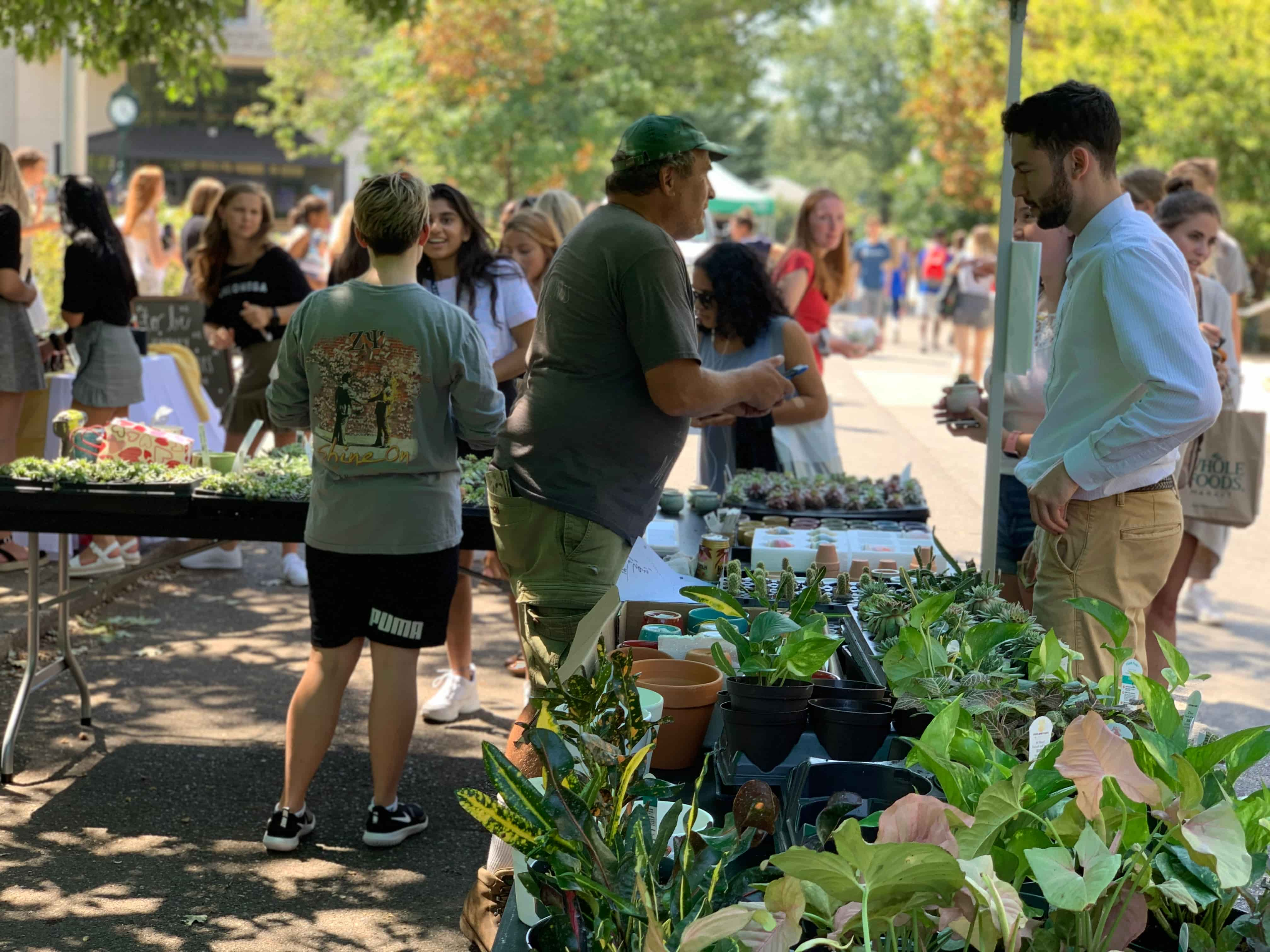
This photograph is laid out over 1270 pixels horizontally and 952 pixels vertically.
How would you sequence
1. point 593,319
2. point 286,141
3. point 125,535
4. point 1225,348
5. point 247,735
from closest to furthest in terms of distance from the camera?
point 593,319 < point 125,535 < point 247,735 < point 1225,348 < point 286,141

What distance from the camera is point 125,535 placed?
13.6 ft

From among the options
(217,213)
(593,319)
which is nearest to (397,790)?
(593,319)

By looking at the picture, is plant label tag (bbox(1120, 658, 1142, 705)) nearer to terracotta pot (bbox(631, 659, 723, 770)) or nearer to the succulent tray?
terracotta pot (bbox(631, 659, 723, 770))

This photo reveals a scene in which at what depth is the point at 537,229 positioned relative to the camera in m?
5.83

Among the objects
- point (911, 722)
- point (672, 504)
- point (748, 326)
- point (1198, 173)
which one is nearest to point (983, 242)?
point (1198, 173)

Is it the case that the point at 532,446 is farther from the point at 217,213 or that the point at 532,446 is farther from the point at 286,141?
the point at 286,141

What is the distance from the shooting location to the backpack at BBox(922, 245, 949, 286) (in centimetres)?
2155

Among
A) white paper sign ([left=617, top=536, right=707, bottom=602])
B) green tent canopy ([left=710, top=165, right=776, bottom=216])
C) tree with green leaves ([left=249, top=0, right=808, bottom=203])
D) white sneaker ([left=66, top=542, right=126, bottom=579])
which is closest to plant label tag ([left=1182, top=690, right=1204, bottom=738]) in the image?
white paper sign ([left=617, top=536, right=707, bottom=602])

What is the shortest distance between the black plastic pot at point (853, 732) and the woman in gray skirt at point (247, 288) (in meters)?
4.95

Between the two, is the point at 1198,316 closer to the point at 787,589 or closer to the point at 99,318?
the point at 787,589

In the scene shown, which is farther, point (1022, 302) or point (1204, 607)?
point (1204, 607)

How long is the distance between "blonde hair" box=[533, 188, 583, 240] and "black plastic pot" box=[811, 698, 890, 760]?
439 cm

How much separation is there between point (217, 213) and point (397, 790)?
356 centimetres

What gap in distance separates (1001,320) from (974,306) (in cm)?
1241
